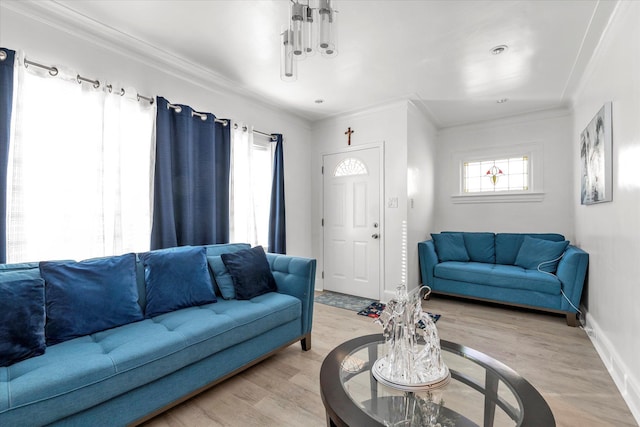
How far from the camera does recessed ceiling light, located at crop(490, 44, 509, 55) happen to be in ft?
7.90

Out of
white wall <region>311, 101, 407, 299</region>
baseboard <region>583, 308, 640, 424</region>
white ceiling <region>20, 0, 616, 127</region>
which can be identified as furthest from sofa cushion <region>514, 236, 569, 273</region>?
white ceiling <region>20, 0, 616, 127</region>

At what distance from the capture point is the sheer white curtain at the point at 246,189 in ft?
10.5

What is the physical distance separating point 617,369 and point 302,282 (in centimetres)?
227

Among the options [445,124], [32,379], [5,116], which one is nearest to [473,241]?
[445,124]

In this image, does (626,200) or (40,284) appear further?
(626,200)

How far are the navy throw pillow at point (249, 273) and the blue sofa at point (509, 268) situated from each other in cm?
227

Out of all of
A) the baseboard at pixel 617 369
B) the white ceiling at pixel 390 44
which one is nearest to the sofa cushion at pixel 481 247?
the baseboard at pixel 617 369

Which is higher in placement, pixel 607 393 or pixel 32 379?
pixel 32 379

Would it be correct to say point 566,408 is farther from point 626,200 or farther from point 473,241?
point 473,241

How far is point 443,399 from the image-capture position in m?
1.19

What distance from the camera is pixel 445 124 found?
4.54 meters

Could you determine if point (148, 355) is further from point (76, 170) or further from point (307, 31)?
point (307, 31)

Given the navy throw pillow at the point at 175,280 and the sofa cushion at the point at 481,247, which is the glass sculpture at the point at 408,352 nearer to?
the navy throw pillow at the point at 175,280

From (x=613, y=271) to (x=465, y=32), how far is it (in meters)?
2.11
